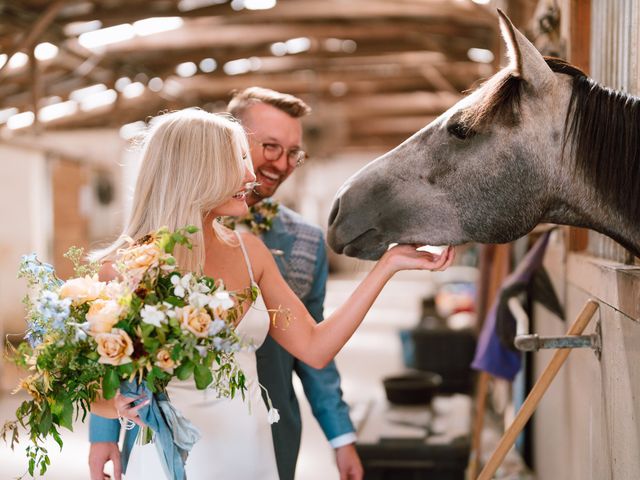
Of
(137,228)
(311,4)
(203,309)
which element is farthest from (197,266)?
(311,4)

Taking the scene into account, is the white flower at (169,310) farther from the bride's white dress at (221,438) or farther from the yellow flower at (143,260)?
the bride's white dress at (221,438)

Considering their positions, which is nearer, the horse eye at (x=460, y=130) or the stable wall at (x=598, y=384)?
the stable wall at (x=598, y=384)

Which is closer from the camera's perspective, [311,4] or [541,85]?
[541,85]

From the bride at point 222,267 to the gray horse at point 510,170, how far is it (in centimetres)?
9

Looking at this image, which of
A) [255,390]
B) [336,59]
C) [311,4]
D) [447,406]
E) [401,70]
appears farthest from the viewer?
[401,70]

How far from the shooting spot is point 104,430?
177 cm

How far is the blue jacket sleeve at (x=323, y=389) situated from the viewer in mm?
2238

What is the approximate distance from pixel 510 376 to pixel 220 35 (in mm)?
5941

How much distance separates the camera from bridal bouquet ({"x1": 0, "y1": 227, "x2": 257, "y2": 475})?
134 centimetres

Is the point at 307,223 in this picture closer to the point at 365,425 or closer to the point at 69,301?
the point at 69,301

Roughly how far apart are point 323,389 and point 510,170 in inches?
35.6

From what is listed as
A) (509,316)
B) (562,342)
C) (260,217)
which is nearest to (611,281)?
(562,342)

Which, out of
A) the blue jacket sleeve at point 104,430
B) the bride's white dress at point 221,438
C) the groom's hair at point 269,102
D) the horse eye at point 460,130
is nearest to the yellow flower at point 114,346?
the bride's white dress at point 221,438

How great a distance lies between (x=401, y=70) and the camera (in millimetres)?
11250
